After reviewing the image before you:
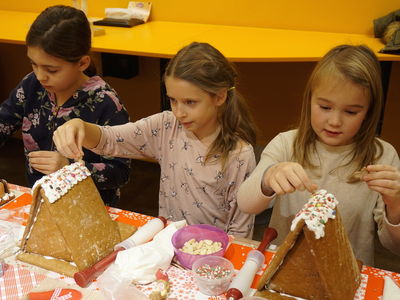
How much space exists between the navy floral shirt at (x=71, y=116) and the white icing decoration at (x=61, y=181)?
398 mm

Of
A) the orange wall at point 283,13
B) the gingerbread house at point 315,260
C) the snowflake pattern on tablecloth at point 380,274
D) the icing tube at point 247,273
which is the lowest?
the snowflake pattern on tablecloth at point 380,274

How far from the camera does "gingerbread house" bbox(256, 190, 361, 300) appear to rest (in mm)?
960

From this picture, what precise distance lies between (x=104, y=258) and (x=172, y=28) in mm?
2075

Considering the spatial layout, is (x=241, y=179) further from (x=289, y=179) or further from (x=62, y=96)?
(x=62, y=96)

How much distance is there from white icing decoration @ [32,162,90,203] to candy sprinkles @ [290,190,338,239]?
0.55 m

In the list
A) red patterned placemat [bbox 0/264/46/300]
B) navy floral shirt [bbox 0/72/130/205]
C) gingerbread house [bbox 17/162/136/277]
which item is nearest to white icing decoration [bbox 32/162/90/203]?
gingerbread house [bbox 17/162/136/277]

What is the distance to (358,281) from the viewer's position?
1041mm

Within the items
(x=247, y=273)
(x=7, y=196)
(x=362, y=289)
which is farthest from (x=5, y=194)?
(x=362, y=289)

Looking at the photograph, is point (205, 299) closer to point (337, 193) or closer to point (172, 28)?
point (337, 193)

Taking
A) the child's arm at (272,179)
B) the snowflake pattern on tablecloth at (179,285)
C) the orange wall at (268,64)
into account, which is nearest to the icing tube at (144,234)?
the snowflake pattern on tablecloth at (179,285)

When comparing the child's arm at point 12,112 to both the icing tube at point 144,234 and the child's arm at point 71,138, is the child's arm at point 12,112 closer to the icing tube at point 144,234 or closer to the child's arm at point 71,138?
the child's arm at point 71,138

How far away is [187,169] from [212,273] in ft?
1.67

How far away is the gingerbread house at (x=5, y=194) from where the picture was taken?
1.34 m

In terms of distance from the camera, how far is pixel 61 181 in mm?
1115
